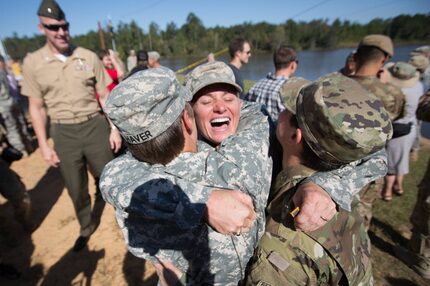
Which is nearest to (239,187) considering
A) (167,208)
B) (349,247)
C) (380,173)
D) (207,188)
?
(207,188)

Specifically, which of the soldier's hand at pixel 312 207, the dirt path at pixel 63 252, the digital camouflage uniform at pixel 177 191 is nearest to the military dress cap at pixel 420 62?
the digital camouflage uniform at pixel 177 191

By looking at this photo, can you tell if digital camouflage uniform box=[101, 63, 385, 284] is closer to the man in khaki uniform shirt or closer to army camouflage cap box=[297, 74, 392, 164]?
army camouflage cap box=[297, 74, 392, 164]

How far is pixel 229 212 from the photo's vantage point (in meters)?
0.98

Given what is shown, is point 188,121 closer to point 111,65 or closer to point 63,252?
point 63,252

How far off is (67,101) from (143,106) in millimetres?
2700

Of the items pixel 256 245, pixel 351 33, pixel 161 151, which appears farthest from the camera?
pixel 351 33

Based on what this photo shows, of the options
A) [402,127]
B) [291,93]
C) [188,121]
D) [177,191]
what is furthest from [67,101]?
[402,127]

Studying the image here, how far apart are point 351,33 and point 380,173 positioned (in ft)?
335

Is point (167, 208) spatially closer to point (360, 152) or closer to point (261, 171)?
point (261, 171)

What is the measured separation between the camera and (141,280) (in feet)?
10.6

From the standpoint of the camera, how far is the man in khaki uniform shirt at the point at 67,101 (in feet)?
9.85

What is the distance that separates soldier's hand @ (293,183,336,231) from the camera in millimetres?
1127

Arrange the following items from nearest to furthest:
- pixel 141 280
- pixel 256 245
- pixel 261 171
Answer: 1. pixel 261 171
2. pixel 256 245
3. pixel 141 280

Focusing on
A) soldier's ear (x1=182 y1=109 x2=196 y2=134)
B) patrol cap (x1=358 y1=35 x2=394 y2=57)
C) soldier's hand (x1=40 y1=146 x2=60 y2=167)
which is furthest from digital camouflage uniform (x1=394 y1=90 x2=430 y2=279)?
soldier's hand (x1=40 y1=146 x2=60 y2=167)
